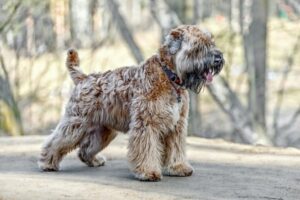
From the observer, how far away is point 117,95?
897 centimetres

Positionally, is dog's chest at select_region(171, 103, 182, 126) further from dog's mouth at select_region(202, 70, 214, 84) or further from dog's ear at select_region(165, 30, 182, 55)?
dog's ear at select_region(165, 30, 182, 55)

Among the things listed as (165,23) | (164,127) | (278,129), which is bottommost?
(278,129)

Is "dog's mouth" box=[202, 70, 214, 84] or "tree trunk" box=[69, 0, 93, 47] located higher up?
"tree trunk" box=[69, 0, 93, 47]

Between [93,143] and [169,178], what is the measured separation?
3.76 feet

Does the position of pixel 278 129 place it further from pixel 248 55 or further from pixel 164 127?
pixel 164 127

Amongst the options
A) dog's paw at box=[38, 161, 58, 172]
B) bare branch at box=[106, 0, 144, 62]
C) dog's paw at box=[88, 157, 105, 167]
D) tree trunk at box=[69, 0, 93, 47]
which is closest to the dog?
dog's paw at box=[38, 161, 58, 172]

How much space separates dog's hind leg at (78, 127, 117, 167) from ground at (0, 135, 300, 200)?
140 millimetres

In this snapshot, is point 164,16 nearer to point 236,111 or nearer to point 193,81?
point 236,111

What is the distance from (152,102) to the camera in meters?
8.70

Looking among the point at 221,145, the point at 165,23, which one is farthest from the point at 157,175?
the point at 165,23

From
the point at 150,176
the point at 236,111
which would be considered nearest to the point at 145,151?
the point at 150,176

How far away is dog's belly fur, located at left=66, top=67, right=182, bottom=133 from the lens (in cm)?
870

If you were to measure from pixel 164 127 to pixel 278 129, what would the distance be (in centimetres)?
969

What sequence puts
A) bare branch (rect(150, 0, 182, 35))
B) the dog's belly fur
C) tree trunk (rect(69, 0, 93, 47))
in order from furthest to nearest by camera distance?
1. tree trunk (rect(69, 0, 93, 47))
2. bare branch (rect(150, 0, 182, 35))
3. the dog's belly fur
